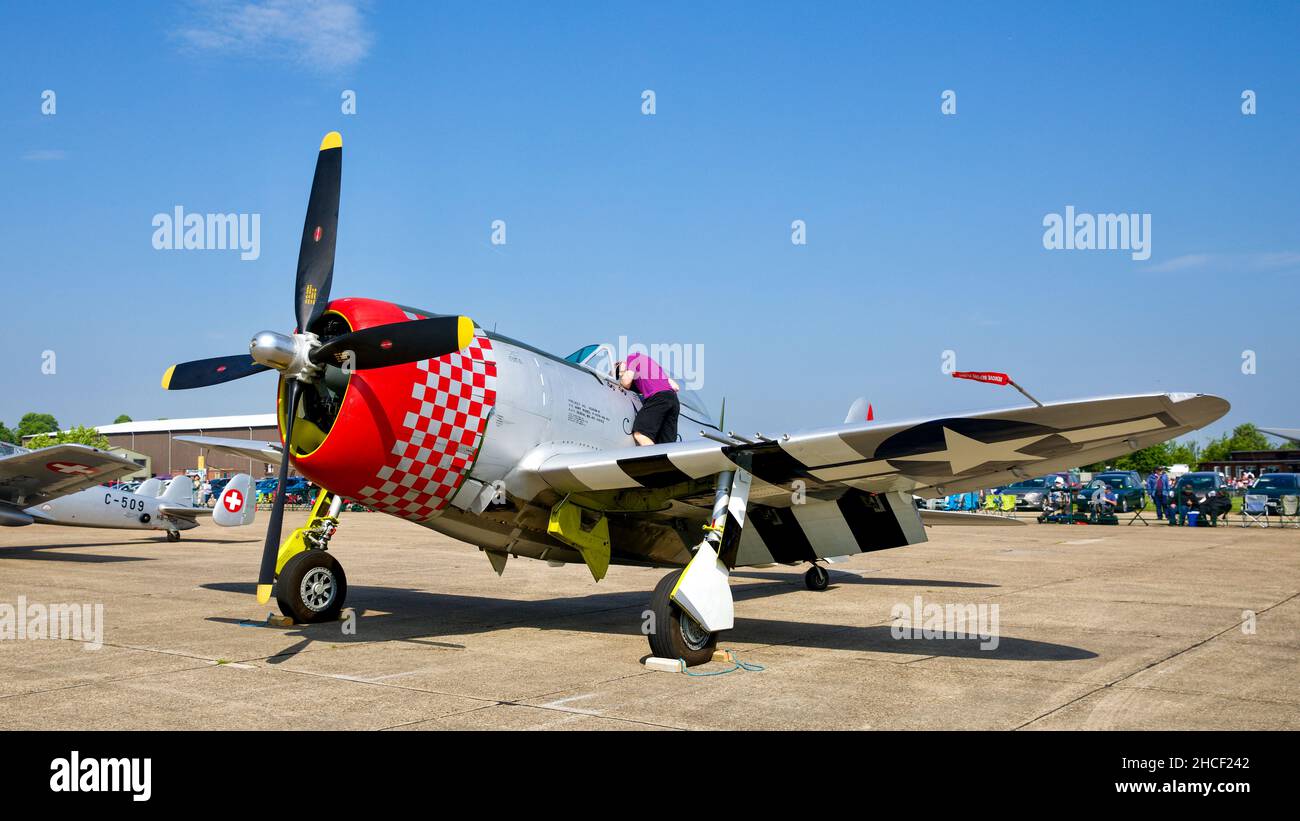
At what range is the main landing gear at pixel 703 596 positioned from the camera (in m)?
7.21

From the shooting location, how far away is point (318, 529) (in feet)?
29.6

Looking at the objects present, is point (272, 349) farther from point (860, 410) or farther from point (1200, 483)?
point (1200, 483)

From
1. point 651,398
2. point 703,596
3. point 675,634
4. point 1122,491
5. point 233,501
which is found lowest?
point 1122,491

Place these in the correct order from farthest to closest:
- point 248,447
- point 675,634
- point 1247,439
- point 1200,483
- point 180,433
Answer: point 1247,439, point 180,433, point 1200,483, point 248,447, point 675,634

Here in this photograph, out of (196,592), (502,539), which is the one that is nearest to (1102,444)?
Result: (502,539)

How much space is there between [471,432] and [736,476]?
88.7 inches

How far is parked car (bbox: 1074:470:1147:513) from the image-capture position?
34062 millimetres

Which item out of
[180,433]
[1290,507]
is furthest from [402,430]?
[180,433]

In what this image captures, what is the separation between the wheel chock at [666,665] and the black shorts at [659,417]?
8.57ft

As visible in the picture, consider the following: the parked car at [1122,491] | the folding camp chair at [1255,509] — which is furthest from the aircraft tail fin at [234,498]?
the folding camp chair at [1255,509]

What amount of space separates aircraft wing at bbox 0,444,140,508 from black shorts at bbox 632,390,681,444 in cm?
1220

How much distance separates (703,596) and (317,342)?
3681mm

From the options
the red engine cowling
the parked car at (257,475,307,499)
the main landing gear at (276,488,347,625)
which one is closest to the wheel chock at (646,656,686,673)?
the red engine cowling

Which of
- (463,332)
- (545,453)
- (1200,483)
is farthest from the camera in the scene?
(1200,483)
